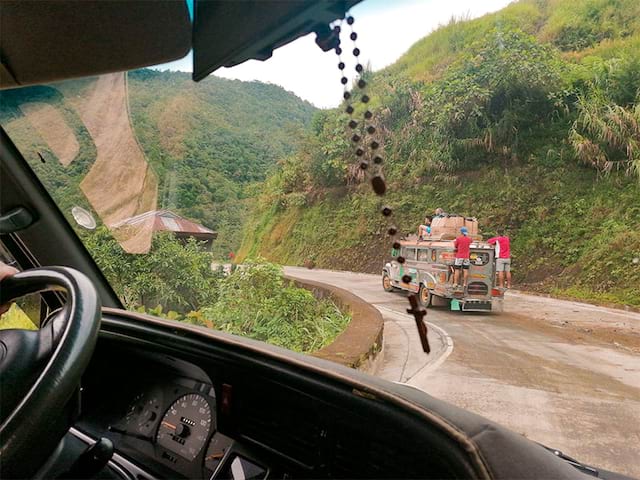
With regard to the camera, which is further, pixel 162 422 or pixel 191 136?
pixel 191 136

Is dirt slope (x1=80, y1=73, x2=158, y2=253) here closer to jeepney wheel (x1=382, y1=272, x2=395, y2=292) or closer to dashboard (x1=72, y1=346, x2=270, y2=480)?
dashboard (x1=72, y1=346, x2=270, y2=480)

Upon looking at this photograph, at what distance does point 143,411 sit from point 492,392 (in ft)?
3.58

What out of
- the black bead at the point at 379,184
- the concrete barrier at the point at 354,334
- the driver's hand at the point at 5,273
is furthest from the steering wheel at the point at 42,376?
→ the concrete barrier at the point at 354,334

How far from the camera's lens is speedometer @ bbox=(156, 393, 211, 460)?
4.42ft

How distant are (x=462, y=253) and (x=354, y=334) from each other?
472 mm

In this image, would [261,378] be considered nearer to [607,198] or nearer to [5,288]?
[5,288]

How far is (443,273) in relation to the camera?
1.38 metres

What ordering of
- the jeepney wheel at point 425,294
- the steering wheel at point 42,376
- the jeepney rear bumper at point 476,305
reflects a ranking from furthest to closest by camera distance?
the jeepney rear bumper at point 476,305
the jeepney wheel at point 425,294
the steering wheel at point 42,376

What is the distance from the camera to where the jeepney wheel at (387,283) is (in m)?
1.49

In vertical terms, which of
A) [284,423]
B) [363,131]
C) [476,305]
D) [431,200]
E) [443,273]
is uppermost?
[363,131]

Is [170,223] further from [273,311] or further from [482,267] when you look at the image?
[482,267]

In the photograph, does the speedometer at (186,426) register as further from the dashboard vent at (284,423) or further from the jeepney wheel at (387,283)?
the jeepney wheel at (387,283)

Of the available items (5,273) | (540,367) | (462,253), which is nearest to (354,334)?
(462,253)

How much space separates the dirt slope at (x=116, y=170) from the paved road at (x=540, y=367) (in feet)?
2.96
